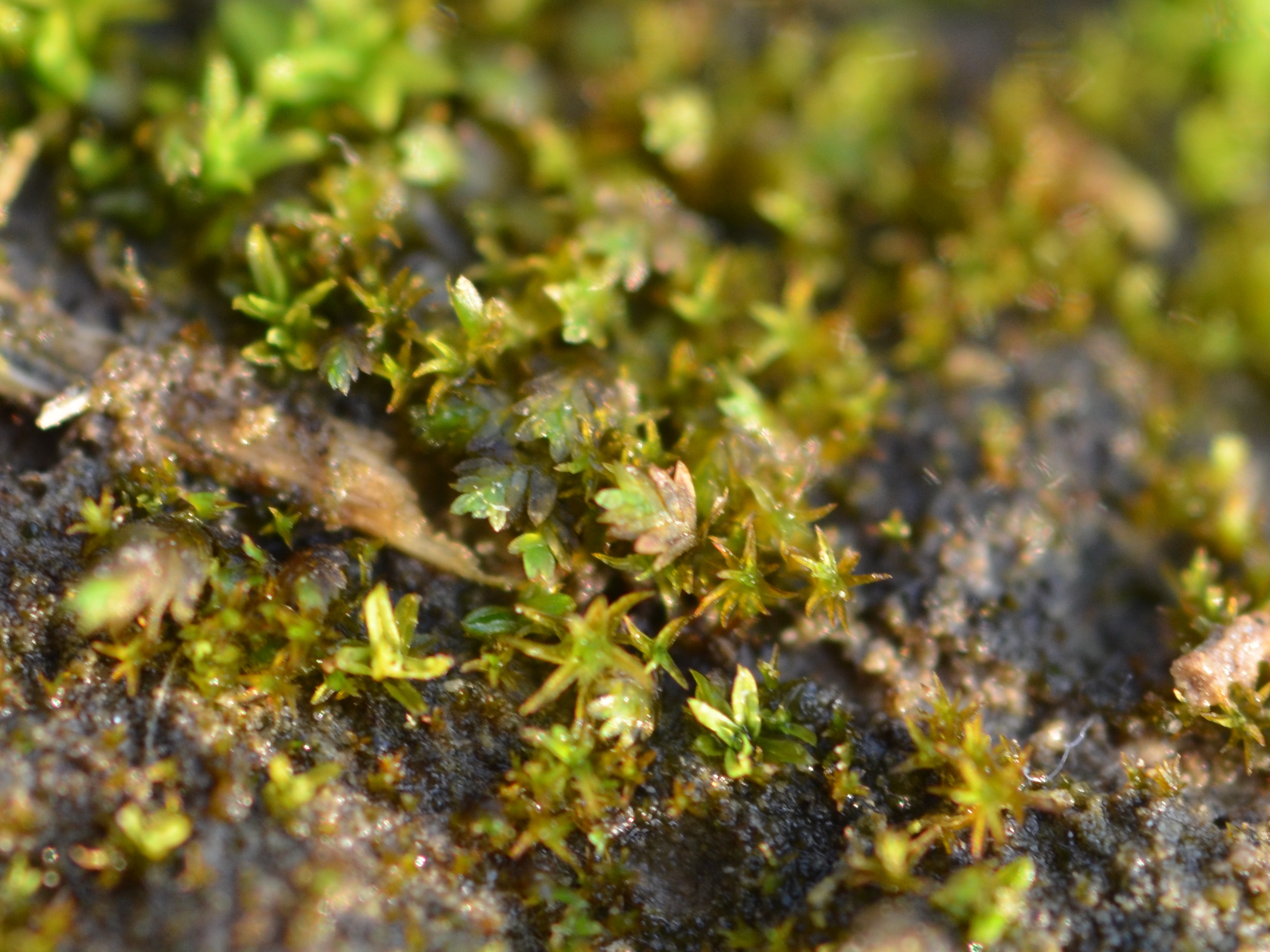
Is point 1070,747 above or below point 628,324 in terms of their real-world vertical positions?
below

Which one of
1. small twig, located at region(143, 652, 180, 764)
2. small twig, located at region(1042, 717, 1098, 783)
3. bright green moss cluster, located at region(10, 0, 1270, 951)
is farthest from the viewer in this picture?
small twig, located at region(1042, 717, 1098, 783)

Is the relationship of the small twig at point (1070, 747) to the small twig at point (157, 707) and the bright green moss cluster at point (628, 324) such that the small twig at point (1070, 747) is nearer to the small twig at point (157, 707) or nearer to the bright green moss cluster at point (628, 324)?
the bright green moss cluster at point (628, 324)

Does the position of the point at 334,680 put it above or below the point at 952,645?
above

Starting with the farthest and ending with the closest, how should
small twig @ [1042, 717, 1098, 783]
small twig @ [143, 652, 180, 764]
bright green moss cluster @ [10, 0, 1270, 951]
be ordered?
1. small twig @ [1042, 717, 1098, 783]
2. bright green moss cluster @ [10, 0, 1270, 951]
3. small twig @ [143, 652, 180, 764]

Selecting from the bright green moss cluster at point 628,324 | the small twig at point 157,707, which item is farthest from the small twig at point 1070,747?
the small twig at point 157,707

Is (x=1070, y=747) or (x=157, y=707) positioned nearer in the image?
(x=157, y=707)

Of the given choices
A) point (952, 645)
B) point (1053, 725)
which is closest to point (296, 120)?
point (952, 645)

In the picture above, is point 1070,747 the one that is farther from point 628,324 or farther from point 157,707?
point 157,707

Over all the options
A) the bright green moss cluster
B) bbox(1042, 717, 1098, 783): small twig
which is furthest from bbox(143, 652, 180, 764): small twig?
bbox(1042, 717, 1098, 783): small twig

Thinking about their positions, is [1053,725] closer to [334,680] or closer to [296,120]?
[334,680]

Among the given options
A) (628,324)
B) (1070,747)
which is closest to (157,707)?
(628,324)

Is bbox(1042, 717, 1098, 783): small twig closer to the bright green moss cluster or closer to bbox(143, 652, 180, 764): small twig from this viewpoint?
the bright green moss cluster
